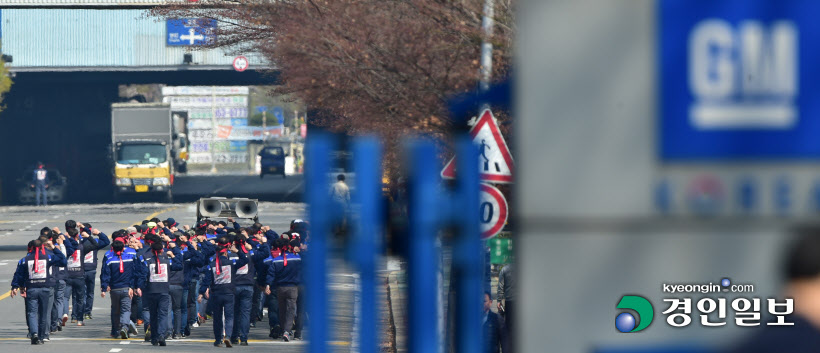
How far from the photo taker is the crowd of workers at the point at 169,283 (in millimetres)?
20359

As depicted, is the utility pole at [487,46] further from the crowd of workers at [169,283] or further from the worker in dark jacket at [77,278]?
the worker in dark jacket at [77,278]

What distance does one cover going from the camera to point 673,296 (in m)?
3.67

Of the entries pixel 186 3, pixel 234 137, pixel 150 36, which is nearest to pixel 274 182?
pixel 150 36

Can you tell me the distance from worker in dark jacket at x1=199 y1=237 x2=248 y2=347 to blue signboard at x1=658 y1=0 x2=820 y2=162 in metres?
16.9

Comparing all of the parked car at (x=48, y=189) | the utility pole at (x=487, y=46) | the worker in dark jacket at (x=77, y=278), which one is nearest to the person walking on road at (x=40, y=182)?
the parked car at (x=48, y=189)

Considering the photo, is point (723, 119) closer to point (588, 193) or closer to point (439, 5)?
point (588, 193)

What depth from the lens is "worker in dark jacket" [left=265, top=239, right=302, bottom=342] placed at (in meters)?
20.9

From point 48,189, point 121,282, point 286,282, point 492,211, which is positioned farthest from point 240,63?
point 492,211

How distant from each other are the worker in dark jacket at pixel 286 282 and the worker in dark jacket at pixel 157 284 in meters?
1.55

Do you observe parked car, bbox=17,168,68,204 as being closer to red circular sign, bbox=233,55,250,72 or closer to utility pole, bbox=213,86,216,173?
red circular sign, bbox=233,55,250,72

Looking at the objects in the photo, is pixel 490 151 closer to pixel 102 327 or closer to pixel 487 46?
pixel 487 46

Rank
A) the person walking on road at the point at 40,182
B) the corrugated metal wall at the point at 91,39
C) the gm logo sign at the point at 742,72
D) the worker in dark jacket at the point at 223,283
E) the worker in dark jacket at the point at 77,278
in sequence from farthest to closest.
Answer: the person walking on road at the point at 40,182
the corrugated metal wall at the point at 91,39
the worker in dark jacket at the point at 77,278
the worker in dark jacket at the point at 223,283
the gm logo sign at the point at 742,72

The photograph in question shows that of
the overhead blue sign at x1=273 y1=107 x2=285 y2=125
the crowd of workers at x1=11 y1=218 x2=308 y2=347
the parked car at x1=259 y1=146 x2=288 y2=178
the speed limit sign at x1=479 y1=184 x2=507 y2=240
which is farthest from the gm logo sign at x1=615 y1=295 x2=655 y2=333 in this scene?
the overhead blue sign at x1=273 y1=107 x2=285 y2=125

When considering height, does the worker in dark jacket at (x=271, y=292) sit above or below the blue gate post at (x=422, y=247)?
below
